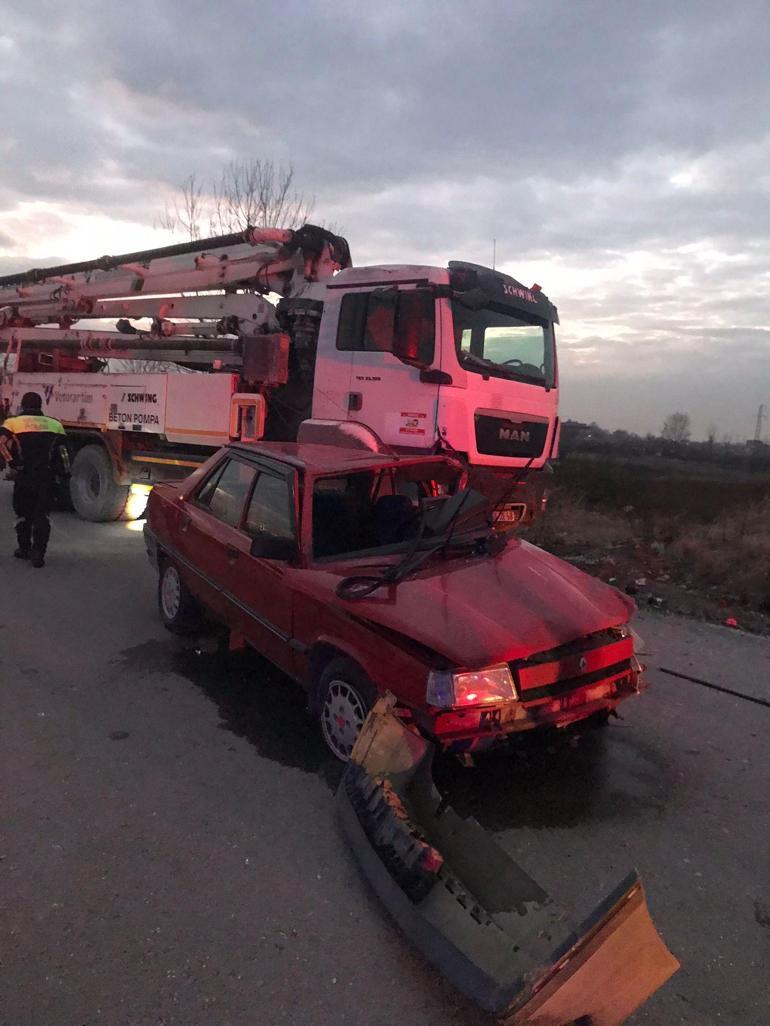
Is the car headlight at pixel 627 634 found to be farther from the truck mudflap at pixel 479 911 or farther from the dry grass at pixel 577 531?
the dry grass at pixel 577 531

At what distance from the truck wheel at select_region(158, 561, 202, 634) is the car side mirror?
5.70 ft

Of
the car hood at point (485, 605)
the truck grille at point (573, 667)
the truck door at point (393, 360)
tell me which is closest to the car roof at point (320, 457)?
the car hood at point (485, 605)

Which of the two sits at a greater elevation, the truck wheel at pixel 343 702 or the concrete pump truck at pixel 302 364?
the concrete pump truck at pixel 302 364

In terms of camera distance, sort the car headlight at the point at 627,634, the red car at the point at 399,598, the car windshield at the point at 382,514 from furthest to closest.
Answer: the car windshield at the point at 382,514, the car headlight at the point at 627,634, the red car at the point at 399,598

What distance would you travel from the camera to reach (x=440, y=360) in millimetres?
6742

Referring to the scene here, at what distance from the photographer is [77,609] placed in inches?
244

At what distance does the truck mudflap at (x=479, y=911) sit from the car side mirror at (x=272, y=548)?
111cm

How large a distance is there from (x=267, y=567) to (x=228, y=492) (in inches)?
36.6

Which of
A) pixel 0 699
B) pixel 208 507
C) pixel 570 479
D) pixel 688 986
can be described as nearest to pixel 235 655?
pixel 208 507

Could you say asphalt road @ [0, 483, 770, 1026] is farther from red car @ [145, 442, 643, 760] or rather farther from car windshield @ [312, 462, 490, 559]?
car windshield @ [312, 462, 490, 559]

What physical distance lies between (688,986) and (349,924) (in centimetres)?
111

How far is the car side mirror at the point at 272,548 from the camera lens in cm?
383

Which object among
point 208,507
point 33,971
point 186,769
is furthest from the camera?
point 208,507

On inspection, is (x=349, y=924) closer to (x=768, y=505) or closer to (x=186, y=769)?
(x=186, y=769)
